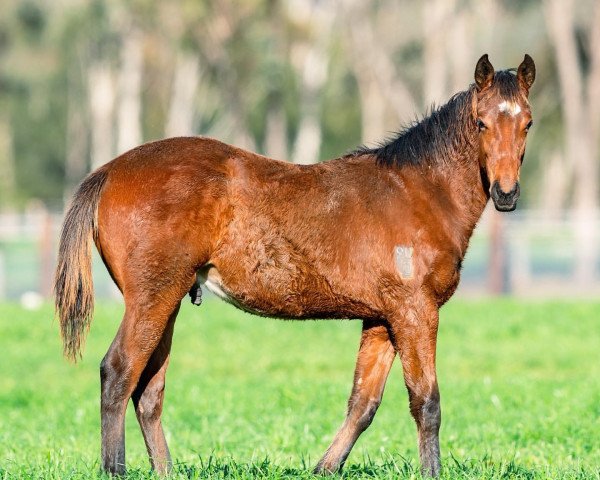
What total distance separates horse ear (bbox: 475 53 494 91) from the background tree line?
2434 centimetres

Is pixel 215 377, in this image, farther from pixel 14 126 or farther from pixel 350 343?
pixel 14 126

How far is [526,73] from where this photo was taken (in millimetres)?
6371

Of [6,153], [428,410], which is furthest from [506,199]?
[6,153]

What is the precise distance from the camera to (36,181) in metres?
68.9

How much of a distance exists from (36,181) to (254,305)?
64885mm

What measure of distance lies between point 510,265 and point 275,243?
18.7 metres

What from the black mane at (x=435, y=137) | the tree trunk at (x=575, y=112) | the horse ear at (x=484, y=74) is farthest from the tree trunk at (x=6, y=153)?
the horse ear at (x=484, y=74)

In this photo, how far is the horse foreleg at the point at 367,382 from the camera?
6551 millimetres

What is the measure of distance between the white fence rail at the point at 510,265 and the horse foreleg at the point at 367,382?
1568cm

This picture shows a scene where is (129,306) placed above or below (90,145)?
below

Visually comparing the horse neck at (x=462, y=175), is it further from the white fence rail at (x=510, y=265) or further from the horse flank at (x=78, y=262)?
the white fence rail at (x=510, y=265)

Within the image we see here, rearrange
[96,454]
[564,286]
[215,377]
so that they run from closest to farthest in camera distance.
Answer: [96,454] < [215,377] < [564,286]

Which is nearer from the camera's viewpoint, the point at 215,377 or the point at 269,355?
the point at 215,377

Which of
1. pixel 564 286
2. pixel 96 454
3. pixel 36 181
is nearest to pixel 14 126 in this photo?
pixel 36 181
